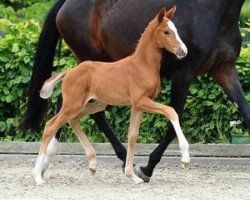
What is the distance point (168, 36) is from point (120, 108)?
3.08 m

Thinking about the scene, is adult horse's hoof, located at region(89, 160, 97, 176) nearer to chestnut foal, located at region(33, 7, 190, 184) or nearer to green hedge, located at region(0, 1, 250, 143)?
chestnut foal, located at region(33, 7, 190, 184)

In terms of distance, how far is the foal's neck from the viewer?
8.12 meters

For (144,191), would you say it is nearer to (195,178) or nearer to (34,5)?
(195,178)

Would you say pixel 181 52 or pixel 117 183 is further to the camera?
pixel 117 183

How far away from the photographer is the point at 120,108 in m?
10.9

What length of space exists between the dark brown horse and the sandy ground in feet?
1.23

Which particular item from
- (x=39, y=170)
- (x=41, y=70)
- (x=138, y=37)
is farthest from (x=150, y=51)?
(x=41, y=70)

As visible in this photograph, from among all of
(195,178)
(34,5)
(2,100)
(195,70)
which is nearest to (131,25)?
(195,70)

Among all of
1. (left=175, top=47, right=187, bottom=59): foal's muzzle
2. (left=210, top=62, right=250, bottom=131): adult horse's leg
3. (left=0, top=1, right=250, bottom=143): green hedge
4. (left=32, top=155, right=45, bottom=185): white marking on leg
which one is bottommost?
(left=0, top=1, right=250, bottom=143): green hedge

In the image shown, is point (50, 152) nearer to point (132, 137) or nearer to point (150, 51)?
point (132, 137)

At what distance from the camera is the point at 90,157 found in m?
8.66

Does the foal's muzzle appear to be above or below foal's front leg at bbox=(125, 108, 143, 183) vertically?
above

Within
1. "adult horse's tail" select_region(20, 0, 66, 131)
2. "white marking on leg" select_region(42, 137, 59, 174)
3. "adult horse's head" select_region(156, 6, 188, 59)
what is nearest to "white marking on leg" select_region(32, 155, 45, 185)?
"white marking on leg" select_region(42, 137, 59, 174)

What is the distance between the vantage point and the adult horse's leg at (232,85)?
28.5 feet
